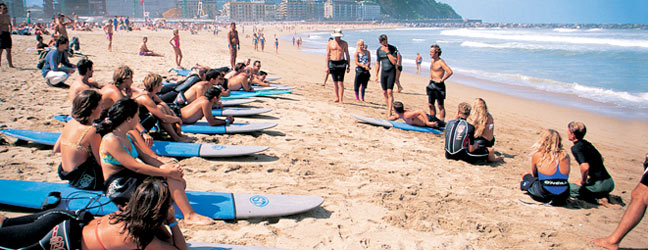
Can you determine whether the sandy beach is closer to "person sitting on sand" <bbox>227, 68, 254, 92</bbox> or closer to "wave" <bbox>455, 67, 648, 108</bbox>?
"person sitting on sand" <bbox>227, 68, 254, 92</bbox>

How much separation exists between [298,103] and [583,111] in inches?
293

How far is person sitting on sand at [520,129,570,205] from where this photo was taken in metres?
3.97

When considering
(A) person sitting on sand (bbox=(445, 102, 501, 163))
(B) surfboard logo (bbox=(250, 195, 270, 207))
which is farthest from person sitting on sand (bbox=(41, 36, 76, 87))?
(A) person sitting on sand (bbox=(445, 102, 501, 163))

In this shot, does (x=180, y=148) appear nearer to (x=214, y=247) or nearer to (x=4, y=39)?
(x=214, y=247)

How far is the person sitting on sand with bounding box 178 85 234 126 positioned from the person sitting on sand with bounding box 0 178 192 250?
11.3 ft

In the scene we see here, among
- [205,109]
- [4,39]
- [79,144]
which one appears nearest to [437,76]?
[205,109]

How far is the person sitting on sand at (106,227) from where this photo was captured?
2053mm

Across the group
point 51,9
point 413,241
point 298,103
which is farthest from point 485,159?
point 51,9

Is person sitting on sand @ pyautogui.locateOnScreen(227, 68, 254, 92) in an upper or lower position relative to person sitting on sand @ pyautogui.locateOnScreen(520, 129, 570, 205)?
upper

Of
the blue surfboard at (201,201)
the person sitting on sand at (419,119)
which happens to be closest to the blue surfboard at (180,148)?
the blue surfboard at (201,201)

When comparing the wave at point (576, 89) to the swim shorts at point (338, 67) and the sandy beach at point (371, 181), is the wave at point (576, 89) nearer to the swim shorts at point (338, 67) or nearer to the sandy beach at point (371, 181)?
the sandy beach at point (371, 181)

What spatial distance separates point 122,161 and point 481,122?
426 cm

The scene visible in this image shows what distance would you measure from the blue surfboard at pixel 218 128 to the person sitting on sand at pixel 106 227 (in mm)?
3435

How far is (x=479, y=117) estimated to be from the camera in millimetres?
5238
